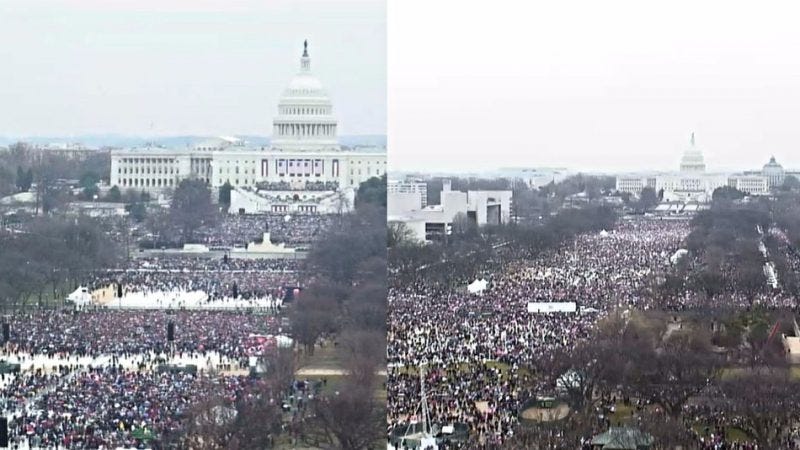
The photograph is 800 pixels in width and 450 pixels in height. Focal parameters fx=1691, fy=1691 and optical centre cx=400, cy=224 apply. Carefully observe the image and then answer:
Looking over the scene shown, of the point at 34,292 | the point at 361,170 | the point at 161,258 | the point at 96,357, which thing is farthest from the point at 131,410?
the point at 361,170

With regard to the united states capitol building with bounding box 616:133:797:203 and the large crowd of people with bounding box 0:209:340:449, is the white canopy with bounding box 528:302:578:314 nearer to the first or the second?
the large crowd of people with bounding box 0:209:340:449

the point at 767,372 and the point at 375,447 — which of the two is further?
the point at 767,372

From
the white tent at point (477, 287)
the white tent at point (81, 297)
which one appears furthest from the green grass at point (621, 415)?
the white tent at point (477, 287)

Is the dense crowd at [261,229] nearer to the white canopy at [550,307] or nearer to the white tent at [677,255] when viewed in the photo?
the white tent at [677,255]

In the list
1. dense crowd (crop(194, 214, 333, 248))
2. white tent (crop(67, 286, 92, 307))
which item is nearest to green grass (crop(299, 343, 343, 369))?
white tent (crop(67, 286, 92, 307))

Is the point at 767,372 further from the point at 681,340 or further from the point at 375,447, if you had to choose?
the point at 375,447
